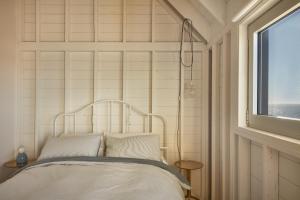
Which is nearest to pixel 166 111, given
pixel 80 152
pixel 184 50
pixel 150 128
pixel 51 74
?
pixel 150 128

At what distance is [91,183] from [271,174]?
120 cm

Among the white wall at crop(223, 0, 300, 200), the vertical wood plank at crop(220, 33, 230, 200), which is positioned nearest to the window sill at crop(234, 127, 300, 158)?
the white wall at crop(223, 0, 300, 200)

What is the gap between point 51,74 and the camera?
2.85 metres

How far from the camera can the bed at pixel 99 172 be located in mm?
1480

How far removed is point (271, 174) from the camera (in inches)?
54.4

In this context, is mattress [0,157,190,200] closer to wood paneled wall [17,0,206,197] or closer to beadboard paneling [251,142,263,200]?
beadboard paneling [251,142,263,200]

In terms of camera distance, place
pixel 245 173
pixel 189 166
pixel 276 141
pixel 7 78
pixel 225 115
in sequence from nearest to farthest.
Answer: pixel 276 141
pixel 245 173
pixel 225 115
pixel 189 166
pixel 7 78

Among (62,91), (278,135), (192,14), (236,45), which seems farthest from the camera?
(62,91)

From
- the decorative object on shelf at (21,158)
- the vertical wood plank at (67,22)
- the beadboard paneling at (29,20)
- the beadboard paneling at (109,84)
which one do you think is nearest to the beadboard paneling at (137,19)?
the beadboard paneling at (109,84)

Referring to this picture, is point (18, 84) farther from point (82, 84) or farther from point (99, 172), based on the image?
Result: point (99, 172)

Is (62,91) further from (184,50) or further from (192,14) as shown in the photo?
(192,14)

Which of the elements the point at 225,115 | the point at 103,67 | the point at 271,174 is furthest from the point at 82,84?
the point at 271,174

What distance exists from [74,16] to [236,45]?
80.7 inches

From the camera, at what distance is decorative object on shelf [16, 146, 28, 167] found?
2.59 metres
